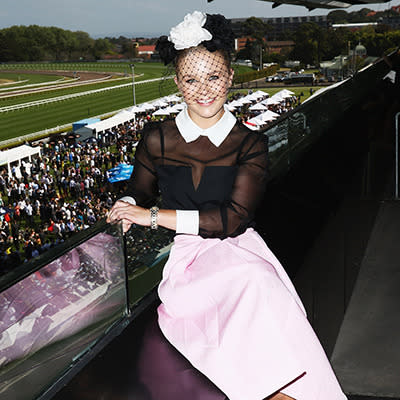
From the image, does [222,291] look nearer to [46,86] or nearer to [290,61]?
[46,86]

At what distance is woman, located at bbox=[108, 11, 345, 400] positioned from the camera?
183 centimetres

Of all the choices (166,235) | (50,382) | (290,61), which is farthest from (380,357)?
(290,61)

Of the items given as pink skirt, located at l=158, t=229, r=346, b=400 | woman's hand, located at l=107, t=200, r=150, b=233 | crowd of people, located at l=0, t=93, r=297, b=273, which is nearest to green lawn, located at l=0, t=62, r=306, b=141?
crowd of people, located at l=0, t=93, r=297, b=273

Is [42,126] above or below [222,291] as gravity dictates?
below

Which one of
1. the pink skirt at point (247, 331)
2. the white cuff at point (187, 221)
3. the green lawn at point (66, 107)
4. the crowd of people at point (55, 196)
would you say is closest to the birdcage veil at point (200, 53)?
the white cuff at point (187, 221)

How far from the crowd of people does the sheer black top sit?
26.6 feet

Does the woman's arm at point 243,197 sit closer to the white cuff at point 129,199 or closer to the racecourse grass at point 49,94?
the white cuff at point 129,199

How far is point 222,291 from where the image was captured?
187 cm

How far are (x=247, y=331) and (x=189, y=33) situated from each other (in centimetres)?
114

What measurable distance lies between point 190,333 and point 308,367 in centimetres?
45

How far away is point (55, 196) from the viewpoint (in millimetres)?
20109

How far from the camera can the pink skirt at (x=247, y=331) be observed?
1.81 metres

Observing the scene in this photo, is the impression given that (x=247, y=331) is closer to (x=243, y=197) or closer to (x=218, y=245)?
(x=218, y=245)

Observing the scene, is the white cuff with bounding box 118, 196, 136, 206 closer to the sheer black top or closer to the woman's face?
the sheer black top
